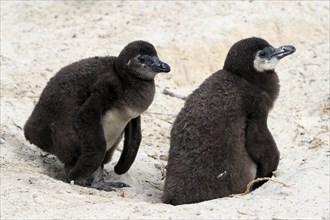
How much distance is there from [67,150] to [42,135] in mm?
341

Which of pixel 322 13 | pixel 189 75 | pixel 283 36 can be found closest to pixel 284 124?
pixel 189 75

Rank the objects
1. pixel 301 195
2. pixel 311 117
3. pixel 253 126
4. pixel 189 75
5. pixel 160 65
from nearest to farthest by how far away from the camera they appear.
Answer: pixel 301 195
pixel 253 126
pixel 160 65
pixel 311 117
pixel 189 75

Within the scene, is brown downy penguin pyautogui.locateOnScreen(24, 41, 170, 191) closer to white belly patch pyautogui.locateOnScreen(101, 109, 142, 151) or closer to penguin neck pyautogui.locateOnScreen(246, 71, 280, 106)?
white belly patch pyautogui.locateOnScreen(101, 109, 142, 151)

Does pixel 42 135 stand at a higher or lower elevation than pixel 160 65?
lower

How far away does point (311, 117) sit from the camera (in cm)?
835

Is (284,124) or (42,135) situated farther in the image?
(284,124)

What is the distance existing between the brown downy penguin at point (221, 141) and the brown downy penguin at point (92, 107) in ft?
1.70

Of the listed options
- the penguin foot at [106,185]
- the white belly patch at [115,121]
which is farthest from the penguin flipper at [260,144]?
the penguin foot at [106,185]

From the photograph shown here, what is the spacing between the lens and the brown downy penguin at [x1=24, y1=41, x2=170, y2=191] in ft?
20.3

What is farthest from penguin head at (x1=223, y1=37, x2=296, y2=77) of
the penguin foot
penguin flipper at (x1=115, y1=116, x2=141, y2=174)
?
the penguin foot

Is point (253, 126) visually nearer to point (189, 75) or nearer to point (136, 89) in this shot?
point (136, 89)

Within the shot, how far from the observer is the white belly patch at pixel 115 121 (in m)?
6.32

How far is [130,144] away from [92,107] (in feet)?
2.44

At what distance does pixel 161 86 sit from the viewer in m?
9.14
